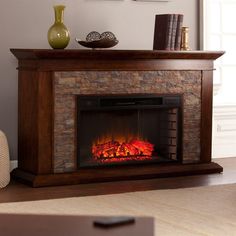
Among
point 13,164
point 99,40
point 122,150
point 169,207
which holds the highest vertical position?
point 99,40

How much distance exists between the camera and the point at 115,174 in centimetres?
604

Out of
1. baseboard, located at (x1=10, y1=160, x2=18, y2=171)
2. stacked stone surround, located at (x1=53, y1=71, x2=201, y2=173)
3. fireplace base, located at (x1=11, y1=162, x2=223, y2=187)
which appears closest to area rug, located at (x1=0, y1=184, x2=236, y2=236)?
fireplace base, located at (x1=11, y1=162, x2=223, y2=187)

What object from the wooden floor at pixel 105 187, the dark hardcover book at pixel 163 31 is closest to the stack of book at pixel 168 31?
the dark hardcover book at pixel 163 31

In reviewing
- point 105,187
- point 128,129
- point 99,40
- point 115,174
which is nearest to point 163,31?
point 99,40

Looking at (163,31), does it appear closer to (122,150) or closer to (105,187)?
(122,150)

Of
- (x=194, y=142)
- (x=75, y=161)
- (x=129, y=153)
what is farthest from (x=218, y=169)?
(x=75, y=161)

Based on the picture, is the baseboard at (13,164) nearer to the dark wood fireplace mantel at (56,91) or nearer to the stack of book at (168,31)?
the dark wood fireplace mantel at (56,91)

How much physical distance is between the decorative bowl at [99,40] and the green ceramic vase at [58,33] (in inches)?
7.4

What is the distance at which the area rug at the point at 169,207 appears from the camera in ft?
14.5

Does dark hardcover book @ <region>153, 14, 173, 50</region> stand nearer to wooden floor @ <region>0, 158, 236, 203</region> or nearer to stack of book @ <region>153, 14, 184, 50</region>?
stack of book @ <region>153, 14, 184, 50</region>

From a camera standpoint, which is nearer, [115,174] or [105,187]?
[105,187]

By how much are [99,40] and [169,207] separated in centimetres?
165

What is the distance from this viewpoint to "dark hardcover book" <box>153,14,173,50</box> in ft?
20.4

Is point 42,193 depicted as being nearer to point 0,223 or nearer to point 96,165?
point 96,165
